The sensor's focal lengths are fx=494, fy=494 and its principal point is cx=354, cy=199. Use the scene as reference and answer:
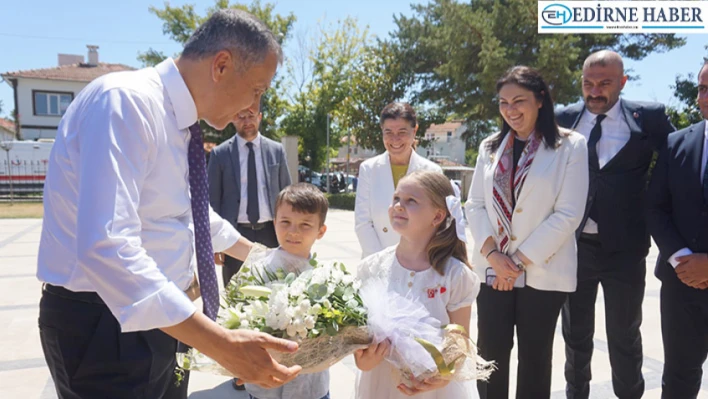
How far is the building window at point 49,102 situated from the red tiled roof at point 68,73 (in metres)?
1.02

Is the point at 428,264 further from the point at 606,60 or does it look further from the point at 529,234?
the point at 606,60

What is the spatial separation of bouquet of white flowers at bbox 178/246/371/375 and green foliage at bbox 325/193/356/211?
1784cm

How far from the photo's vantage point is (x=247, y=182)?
417cm

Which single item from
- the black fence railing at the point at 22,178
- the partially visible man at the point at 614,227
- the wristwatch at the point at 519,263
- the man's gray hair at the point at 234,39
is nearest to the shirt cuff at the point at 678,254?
the partially visible man at the point at 614,227

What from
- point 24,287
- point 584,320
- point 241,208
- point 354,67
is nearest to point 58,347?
point 241,208

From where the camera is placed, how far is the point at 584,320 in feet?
10.4

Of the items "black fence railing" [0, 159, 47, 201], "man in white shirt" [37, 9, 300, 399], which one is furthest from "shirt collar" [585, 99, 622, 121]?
"black fence railing" [0, 159, 47, 201]

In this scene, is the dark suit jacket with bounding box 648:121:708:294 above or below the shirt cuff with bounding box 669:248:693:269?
above

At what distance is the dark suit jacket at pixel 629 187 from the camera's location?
3023 millimetres

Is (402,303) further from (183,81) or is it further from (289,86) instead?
(289,86)

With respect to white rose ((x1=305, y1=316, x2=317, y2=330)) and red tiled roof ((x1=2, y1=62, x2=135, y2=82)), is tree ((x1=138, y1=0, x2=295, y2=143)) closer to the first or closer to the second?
red tiled roof ((x1=2, y1=62, x2=135, y2=82))

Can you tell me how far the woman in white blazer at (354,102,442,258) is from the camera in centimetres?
325

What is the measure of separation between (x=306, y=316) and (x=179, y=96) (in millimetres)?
801

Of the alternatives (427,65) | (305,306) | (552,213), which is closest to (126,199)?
(305,306)
